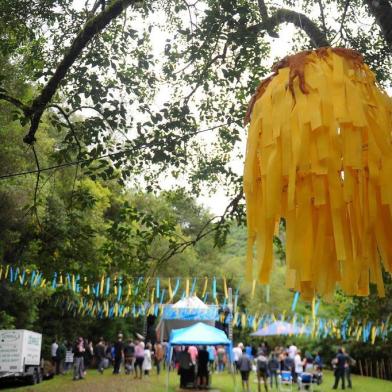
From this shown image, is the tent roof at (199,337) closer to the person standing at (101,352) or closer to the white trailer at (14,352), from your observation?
the white trailer at (14,352)

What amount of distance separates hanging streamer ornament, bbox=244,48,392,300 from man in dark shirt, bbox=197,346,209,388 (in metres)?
13.4

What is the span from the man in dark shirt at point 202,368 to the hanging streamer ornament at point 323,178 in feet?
44.1

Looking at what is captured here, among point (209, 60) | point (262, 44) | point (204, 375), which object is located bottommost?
point (204, 375)

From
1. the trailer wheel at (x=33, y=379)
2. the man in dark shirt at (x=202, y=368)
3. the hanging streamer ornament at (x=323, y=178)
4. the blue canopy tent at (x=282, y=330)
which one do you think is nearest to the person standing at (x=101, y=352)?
the trailer wheel at (x=33, y=379)

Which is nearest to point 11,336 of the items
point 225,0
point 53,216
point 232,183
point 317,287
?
point 53,216

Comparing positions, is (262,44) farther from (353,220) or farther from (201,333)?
(201,333)

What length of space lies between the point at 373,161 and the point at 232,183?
576 cm

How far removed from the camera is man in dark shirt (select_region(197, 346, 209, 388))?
1398 centimetres

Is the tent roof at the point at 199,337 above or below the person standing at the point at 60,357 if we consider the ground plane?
above

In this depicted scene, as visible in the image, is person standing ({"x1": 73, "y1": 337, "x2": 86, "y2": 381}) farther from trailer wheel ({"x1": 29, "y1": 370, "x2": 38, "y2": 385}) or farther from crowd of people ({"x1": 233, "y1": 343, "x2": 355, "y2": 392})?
crowd of people ({"x1": 233, "y1": 343, "x2": 355, "y2": 392})

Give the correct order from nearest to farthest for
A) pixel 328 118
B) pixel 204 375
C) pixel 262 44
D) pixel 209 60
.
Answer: pixel 328 118 → pixel 209 60 → pixel 262 44 → pixel 204 375

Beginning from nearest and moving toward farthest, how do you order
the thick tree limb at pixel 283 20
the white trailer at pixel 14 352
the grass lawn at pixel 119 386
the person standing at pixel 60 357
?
the thick tree limb at pixel 283 20 < the white trailer at pixel 14 352 < the grass lawn at pixel 119 386 < the person standing at pixel 60 357

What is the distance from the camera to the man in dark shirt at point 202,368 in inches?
550

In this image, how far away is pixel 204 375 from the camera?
1402cm
